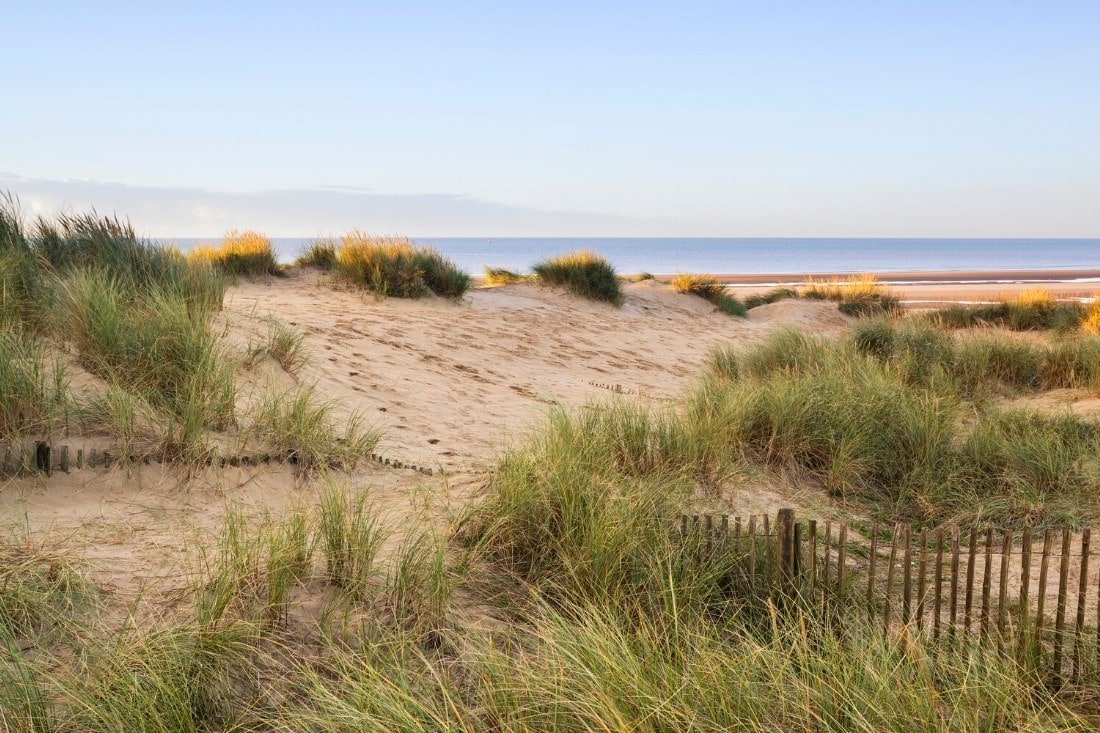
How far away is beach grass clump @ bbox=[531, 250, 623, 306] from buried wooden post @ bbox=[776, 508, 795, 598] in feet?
35.8

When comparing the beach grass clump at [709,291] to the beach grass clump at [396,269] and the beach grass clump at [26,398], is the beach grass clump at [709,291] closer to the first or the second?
the beach grass clump at [396,269]

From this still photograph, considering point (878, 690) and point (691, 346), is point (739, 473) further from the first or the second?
point (691, 346)

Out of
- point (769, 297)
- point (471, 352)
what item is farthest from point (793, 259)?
point (471, 352)

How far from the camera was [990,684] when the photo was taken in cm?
236

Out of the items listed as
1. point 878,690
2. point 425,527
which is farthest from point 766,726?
point 425,527

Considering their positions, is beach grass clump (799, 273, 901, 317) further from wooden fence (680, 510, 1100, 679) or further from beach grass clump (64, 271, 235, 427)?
beach grass clump (64, 271, 235, 427)

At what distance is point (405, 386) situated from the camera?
22.7 feet

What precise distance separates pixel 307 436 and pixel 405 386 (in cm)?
224

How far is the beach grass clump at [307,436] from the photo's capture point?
15.2 feet

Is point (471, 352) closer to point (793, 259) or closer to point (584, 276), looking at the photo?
point (584, 276)

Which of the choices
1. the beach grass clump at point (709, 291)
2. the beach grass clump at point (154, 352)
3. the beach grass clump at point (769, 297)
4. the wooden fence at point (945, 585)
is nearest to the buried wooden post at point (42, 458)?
the beach grass clump at point (154, 352)

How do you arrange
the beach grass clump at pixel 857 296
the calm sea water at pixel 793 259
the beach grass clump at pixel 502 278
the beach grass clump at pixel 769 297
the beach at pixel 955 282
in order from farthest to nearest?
the calm sea water at pixel 793 259 < the beach at pixel 955 282 < the beach grass clump at pixel 769 297 < the beach grass clump at pixel 857 296 < the beach grass clump at pixel 502 278

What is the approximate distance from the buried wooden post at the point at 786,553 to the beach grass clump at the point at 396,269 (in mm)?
8640

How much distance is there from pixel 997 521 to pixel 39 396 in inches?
207
